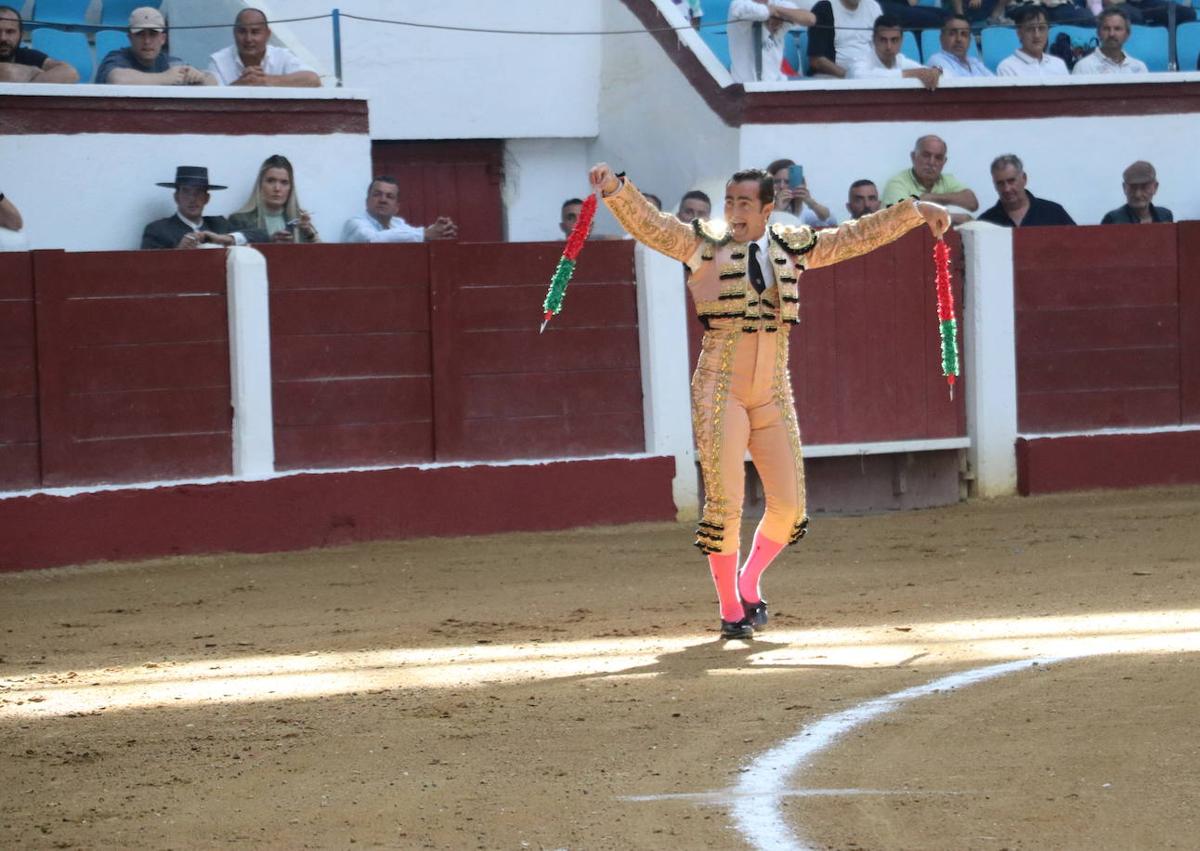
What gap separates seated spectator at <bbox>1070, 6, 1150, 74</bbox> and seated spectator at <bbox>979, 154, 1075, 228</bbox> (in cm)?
166

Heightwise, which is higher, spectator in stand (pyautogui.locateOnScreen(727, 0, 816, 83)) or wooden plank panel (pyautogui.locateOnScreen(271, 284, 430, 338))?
spectator in stand (pyautogui.locateOnScreen(727, 0, 816, 83))

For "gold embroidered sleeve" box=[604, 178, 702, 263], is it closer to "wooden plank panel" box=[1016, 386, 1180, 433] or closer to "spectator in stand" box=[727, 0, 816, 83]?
"wooden plank panel" box=[1016, 386, 1180, 433]

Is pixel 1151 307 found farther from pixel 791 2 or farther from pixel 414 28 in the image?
pixel 414 28


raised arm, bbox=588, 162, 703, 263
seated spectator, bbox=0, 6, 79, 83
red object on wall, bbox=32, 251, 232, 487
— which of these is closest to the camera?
raised arm, bbox=588, 162, 703, 263

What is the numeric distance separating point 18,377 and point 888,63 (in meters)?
5.51

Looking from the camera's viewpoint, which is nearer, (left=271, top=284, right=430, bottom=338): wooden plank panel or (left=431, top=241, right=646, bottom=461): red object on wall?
(left=271, top=284, right=430, bottom=338): wooden plank panel

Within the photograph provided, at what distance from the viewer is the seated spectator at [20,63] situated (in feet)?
30.0

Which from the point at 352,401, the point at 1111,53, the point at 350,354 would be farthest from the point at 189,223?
the point at 1111,53

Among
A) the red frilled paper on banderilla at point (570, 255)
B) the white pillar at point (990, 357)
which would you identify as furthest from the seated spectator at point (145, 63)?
the red frilled paper on banderilla at point (570, 255)

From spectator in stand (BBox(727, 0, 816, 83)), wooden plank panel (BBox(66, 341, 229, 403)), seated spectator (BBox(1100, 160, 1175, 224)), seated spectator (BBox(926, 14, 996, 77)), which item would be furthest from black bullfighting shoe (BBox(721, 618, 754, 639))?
seated spectator (BBox(926, 14, 996, 77))

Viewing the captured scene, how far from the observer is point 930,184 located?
10.5m

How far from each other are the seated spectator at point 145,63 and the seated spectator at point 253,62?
199 millimetres

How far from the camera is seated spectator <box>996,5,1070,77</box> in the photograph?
38.3ft

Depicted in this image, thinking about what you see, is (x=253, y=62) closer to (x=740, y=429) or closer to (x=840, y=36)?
(x=840, y=36)
